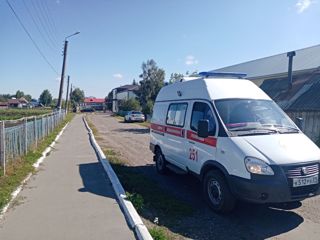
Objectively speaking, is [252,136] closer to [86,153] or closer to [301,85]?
[86,153]

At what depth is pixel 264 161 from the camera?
471cm

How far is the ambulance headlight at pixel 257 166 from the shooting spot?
185 inches

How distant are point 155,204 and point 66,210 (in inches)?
62.7

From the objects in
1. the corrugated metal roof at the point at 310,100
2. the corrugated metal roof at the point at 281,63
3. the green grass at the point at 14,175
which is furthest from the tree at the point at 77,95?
the green grass at the point at 14,175

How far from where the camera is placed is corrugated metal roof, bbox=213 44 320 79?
19.1m

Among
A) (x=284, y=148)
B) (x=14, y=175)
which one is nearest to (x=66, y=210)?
(x=14, y=175)

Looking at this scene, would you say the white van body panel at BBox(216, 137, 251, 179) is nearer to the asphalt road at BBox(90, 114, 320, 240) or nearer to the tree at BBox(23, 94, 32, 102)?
the asphalt road at BBox(90, 114, 320, 240)

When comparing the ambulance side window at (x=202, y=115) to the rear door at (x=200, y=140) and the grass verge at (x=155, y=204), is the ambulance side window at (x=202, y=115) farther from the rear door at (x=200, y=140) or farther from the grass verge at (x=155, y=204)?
the grass verge at (x=155, y=204)

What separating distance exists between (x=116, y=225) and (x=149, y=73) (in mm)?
50197

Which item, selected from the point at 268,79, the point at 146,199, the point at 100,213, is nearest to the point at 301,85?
the point at 268,79

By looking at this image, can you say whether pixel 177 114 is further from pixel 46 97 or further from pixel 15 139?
pixel 46 97

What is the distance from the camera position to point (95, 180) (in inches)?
287

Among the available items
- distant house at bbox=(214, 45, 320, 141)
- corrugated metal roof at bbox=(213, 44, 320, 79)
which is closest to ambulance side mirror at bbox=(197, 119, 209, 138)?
distant house at bbox=(214, 45, 320, 141)

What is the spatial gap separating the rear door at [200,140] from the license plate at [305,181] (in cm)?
139
